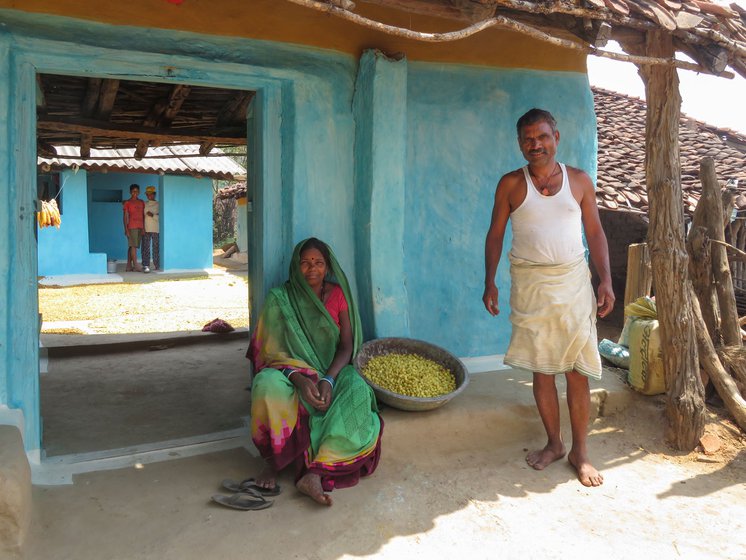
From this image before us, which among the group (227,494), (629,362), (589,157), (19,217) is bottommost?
(227,494)

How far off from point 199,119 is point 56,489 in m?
4.21

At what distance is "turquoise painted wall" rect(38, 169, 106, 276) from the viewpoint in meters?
13.3

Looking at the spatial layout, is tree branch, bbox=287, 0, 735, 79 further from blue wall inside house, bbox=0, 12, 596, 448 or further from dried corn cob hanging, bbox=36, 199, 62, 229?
dried corn cob hanging, bbox=36, 199, 62, 229

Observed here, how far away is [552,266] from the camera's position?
3277 millimetres

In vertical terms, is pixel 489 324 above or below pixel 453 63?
below

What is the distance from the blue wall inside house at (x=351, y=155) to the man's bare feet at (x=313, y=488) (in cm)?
130

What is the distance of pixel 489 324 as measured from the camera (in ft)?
15.8

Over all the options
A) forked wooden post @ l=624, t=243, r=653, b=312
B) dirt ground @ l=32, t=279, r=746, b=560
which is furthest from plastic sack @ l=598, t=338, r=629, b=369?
dirt ground @ l=32, t=279, r=746, b=560

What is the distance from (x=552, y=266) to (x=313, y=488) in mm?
1737

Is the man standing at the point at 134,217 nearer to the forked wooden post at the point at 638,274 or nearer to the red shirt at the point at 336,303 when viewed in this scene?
the forked wooden post at the point at 638,274

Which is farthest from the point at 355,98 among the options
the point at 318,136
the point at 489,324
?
the point at 489,324

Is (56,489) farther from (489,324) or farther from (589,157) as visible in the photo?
(589,157)

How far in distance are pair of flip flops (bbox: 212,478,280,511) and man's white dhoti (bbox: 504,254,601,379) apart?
1.58m

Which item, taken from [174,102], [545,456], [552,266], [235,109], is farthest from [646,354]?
[174,102]
